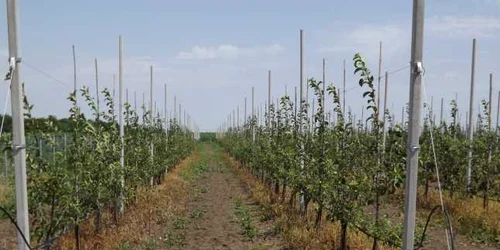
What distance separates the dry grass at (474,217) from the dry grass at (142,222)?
20.1 feet

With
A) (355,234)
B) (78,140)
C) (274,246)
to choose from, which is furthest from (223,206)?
(78,140)

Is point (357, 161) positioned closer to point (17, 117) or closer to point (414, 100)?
point (414, 100)

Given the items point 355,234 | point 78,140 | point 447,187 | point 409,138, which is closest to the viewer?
point 409,138

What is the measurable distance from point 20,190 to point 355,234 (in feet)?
18.2

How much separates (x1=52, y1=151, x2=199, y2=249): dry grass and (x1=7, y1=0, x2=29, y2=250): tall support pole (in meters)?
3.38

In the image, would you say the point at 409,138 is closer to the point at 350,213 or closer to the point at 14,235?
the point at 350,213

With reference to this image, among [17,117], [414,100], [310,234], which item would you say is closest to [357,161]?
[310,234]

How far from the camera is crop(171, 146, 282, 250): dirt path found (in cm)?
944

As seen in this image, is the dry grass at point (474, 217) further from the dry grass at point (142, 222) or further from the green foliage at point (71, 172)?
the green foliage at point (71, 172)

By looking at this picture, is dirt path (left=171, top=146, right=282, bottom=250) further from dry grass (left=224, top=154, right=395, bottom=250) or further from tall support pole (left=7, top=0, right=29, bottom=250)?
tall support pole (left=7, top=0, right=29, bottom=250)

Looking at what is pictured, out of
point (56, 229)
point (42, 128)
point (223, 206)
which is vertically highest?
point (42, 128)

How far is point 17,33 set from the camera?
16.1 ft

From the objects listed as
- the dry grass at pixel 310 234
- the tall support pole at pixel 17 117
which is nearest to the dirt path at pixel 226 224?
the dry grass at pixel 310 234

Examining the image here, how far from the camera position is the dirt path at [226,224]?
371 inches
